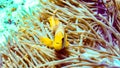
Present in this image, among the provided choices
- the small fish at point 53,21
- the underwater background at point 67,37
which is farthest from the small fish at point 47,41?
the small fish at point 53,21

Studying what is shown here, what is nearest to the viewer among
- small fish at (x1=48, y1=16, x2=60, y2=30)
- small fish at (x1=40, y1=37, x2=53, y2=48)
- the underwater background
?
the underwater background

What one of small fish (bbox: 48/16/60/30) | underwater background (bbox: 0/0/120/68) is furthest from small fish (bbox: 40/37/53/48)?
small fish (bbox: 48/16/60/30)

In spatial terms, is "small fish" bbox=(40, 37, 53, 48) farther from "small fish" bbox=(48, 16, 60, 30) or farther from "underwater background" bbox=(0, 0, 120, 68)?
"small fish" bbox=(48, 16, 60, 30)

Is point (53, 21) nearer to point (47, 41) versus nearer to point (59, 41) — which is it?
point (47, 41)

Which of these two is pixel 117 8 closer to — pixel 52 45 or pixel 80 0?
pixel 80 0

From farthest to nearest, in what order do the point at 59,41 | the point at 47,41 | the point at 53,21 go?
the point at 53,21, the point at 47,41, the point at 59,41

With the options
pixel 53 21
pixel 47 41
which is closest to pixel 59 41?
pixel 47 41

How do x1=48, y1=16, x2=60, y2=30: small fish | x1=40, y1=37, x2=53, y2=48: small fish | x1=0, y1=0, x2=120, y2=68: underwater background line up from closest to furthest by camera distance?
x1=0, y1=0, x2=120, y2=68: underwater background → x1=40, y1=37, x2=53, y2=48: small fish → x1=48, y1=16, x2=60, y2=30: small fish

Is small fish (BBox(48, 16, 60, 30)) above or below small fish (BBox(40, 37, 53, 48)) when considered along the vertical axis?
above

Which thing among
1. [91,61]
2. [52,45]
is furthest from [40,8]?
[91,61]
